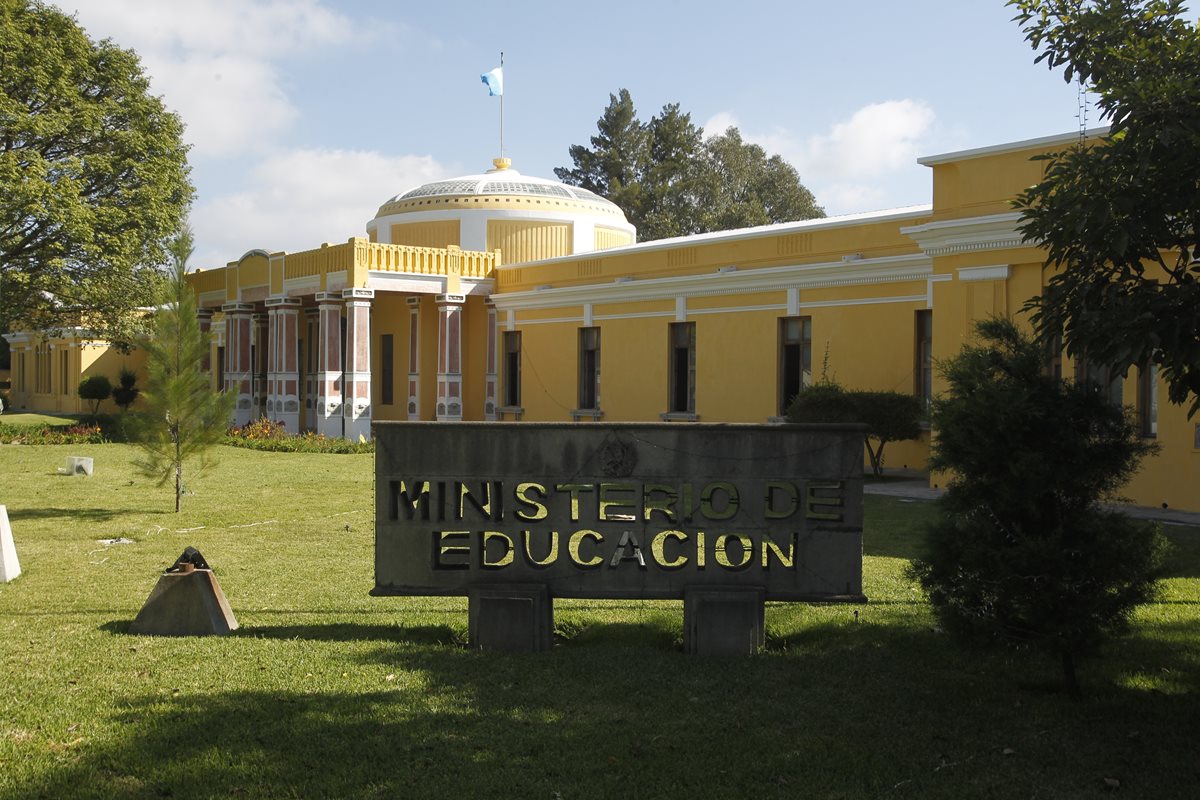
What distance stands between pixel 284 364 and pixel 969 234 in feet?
65.7

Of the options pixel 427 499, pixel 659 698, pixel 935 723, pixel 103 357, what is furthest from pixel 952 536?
pixel 103 357

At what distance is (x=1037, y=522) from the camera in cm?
552

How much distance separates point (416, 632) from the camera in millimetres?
7012

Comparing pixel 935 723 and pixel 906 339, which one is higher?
pixel 906 339

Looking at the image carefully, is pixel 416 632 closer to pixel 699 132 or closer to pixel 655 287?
pixel 655 287

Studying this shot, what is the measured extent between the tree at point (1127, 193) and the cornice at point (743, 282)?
12.9 meters

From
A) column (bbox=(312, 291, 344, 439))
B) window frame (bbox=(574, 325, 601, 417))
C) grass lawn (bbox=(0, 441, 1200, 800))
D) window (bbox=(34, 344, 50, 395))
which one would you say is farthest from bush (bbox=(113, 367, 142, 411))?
grass lawn (bbox=(0, 441, 1200, 800))

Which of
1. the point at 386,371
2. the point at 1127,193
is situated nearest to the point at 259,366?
the point at 386,371

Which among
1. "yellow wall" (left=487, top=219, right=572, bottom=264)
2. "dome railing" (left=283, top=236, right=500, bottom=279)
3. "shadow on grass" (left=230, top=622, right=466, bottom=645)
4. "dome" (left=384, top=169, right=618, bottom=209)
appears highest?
"dome" (left=384, top=169, right=618, bottom=209)

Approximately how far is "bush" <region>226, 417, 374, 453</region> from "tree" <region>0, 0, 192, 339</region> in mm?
4480

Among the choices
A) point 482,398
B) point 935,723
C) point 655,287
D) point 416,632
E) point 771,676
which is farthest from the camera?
point 482,398

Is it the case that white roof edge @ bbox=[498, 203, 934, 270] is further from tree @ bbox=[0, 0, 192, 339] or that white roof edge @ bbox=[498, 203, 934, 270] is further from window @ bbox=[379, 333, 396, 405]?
tree @ bbox=[0, 0, 192, 339]

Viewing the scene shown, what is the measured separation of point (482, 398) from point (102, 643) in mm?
23553

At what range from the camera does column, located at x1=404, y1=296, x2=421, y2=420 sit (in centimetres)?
3000
